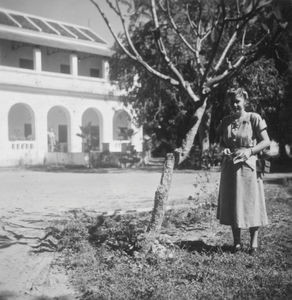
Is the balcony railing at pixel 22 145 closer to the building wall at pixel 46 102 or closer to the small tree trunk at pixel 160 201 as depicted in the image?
the building wall at pixel 46 102

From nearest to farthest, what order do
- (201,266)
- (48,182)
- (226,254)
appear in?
1. (201,266)
2. (226,254)
3. (48,182)

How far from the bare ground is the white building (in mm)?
7227

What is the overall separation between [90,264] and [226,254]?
4.64 feet

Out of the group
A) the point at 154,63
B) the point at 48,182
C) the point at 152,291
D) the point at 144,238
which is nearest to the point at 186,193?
the point at 48,182

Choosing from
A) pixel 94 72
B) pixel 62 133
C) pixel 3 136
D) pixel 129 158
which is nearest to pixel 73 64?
pixel 94 72

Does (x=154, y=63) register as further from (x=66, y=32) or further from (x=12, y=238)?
(x=12, y=238)

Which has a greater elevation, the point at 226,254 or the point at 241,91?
the point at 241,91

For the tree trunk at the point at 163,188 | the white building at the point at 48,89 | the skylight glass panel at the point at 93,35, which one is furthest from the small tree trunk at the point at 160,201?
the skylight glass panel at the point at 93,35

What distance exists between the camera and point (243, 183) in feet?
13.7

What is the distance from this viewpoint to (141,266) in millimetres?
3791

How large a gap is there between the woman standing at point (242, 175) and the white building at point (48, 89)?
15.7 metres

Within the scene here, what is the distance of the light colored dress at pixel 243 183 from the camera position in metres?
4.13

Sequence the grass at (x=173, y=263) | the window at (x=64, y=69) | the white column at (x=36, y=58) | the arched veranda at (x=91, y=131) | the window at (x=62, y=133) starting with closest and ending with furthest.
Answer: the grass at (x=173, y=263)
the arched veranda at (x=91, y=131)
the white column at (x=36, y=58)
the window at (x=64, y=69)
the window at (x=62, y=133)

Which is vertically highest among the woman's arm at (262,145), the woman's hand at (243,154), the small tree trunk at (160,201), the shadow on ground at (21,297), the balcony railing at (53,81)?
the balcony railing at (53,81)
